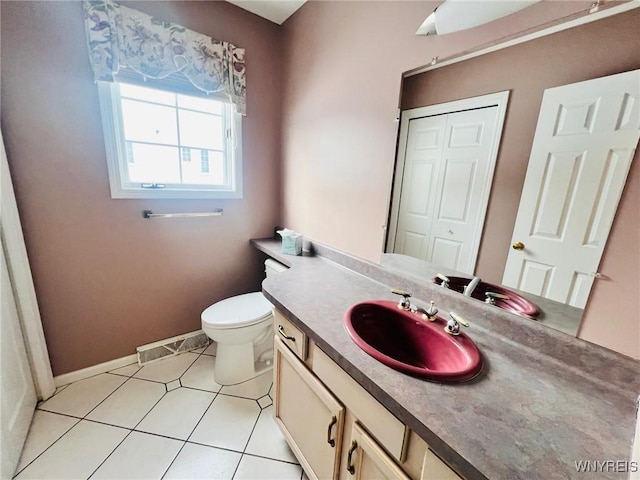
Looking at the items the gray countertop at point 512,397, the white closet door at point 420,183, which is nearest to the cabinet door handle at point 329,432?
the gray countertop at point 512,397

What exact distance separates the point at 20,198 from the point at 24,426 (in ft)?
3.67

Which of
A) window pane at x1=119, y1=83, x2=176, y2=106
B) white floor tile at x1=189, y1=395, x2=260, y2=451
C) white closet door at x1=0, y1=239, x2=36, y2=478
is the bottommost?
white floor tile at x1=189, y1=395, x2=260, y2=451

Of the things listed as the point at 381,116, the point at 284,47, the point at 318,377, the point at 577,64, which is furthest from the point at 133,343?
the point at 577,64

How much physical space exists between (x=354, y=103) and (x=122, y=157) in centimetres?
140

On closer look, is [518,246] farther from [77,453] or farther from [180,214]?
[77,453]

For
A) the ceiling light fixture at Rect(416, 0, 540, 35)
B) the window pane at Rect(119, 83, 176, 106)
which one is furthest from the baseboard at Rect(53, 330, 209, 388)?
the ceiling light fixture at Rect(416, 0, 540, 35)

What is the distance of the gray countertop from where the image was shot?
489mm

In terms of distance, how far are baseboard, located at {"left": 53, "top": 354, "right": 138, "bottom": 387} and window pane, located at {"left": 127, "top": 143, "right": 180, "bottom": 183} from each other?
1.20 meters

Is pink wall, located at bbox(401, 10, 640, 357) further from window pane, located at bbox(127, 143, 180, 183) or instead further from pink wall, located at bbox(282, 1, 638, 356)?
window pane, located at bbox(127, 143, 180, 183)

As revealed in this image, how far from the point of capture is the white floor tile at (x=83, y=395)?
1.39m

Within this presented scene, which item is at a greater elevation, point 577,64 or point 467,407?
point 577,64

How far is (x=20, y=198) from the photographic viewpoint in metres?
1.28

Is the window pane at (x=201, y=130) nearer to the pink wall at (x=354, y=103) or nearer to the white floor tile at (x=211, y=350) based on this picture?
the pink wall at (x=354, y=103)

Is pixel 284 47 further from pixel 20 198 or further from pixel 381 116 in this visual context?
pixel 20 198
